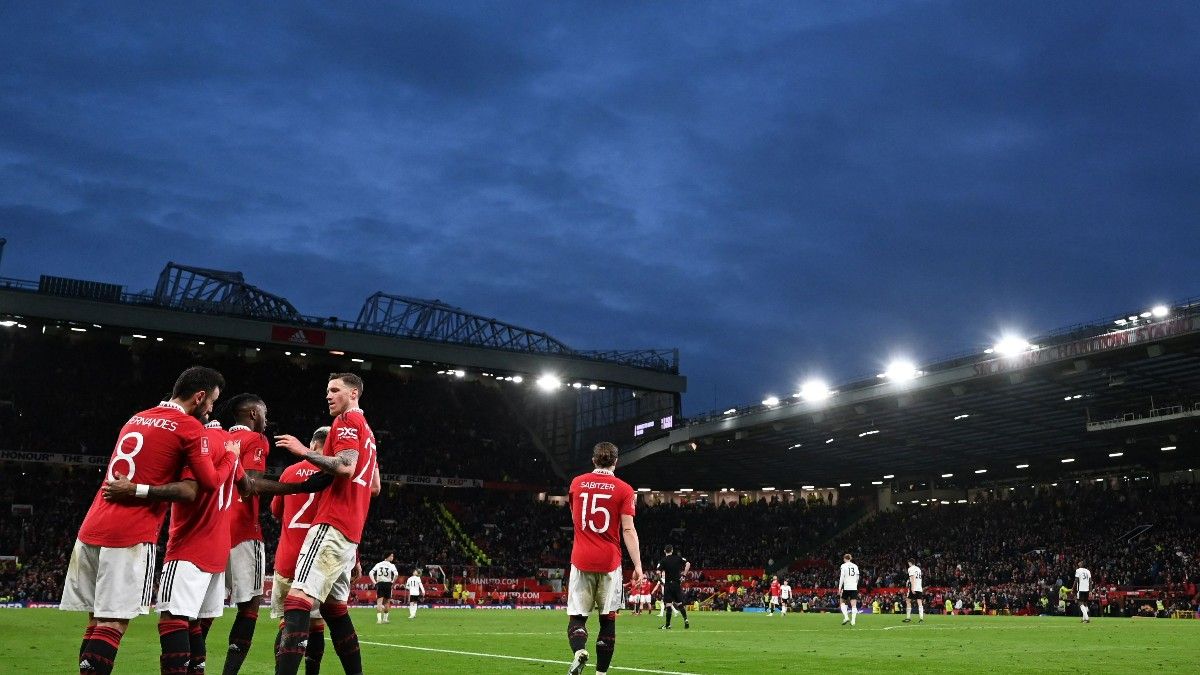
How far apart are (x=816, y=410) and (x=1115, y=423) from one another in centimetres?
A: 1402

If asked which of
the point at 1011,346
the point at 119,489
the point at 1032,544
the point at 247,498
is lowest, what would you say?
the point at 119,489

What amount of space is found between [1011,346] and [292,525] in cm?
4037

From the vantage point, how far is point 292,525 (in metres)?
9.03

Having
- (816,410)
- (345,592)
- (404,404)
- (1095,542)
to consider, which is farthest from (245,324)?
(345,592)

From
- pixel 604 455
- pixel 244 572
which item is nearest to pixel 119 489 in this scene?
pixel 244 572

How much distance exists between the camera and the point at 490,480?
2862 inches

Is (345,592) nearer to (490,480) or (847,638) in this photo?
(847,638)

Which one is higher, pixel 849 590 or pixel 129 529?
pixel 129 529

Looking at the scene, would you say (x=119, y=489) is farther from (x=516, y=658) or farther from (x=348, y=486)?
(x=516, y=658)

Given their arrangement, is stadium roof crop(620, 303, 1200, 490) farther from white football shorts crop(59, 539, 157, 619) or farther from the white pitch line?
white football shorts crop(59, 539, 157, 619)

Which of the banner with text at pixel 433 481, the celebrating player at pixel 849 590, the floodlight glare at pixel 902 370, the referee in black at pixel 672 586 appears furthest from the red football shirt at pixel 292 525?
the banner with text at pixel 433 481

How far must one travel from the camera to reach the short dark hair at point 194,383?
7.06m

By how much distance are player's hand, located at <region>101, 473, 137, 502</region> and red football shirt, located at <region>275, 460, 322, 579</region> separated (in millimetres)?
1916

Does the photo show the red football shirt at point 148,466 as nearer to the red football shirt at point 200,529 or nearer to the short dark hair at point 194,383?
the short dark hair at point 194,383
